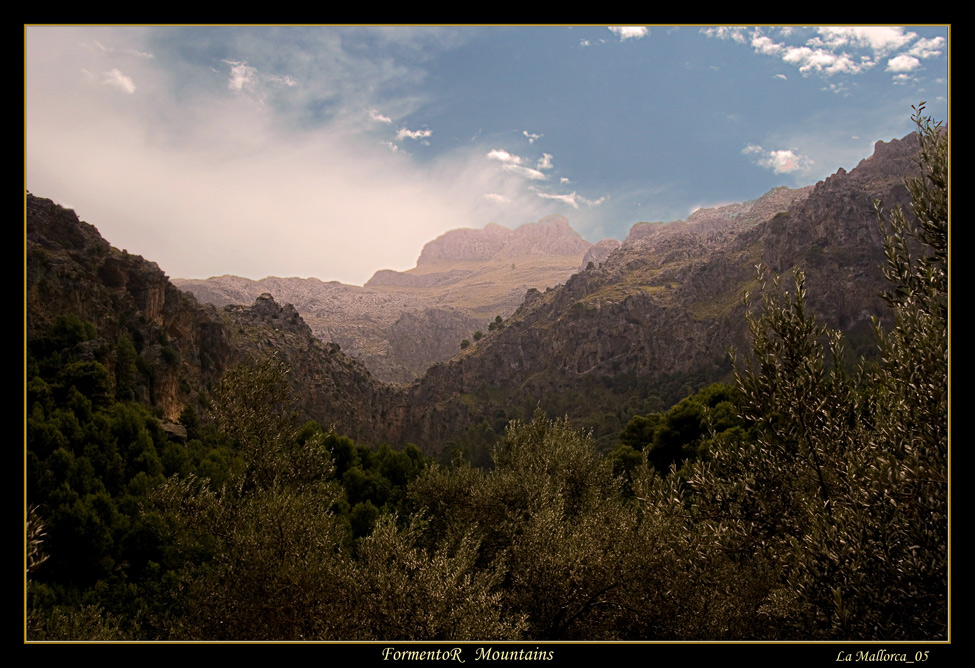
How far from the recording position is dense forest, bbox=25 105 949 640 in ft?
32.9

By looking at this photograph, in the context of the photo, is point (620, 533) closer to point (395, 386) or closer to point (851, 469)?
point (851, 469)

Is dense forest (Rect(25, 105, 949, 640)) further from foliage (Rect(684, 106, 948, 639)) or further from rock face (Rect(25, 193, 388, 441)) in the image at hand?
rock face (Rect(25, 193, 388, 441))

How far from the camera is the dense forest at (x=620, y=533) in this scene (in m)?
10.0

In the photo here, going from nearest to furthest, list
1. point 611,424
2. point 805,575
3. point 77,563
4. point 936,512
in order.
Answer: point 936,512
point 805,575
point 77,563
point 611,424

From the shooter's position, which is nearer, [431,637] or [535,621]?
[431,637]

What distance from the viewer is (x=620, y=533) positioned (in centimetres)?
1905

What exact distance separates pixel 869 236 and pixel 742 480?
187890 mm

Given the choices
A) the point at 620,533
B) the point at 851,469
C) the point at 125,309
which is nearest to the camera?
the point at 851,469

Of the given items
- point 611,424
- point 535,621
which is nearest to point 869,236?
point 611,424

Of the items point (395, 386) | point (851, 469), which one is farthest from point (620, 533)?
point (395, 386)

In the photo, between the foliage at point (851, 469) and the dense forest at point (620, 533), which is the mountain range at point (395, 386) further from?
the foliage at point (851, 469)

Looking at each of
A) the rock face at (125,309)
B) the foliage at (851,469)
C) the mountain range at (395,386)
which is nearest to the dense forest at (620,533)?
the foliage at (851,469)
